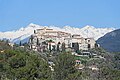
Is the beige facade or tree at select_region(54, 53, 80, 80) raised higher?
the beige facade

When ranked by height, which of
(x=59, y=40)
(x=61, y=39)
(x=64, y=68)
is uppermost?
(x=61, y=39)

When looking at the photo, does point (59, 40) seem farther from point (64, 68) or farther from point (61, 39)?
point (64, 68)

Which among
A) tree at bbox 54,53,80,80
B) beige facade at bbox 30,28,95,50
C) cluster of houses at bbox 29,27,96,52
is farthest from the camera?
beige facade at bbox 30,28,95,50

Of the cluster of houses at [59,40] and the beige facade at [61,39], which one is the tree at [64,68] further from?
the beige facade at [61,39]

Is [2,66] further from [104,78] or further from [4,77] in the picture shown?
[104,78]

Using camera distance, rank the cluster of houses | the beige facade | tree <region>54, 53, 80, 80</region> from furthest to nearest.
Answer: the beige facade < the cluster of houses < tree <region>54, 53, 80, 80</region>

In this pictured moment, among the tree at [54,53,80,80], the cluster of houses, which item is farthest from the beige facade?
the tree at [54,53,80,80]

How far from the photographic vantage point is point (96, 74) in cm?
7612

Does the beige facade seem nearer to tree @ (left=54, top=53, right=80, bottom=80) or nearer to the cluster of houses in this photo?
the cluster of houses

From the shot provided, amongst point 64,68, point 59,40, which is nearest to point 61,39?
point 59,40

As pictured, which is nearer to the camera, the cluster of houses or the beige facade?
the cluster of houses

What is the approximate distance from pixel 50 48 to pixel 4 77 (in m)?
91.7

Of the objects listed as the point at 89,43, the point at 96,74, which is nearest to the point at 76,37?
the point at 89,43

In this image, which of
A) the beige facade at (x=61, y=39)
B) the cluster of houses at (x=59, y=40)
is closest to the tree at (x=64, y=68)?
the cluster of houses at (x=59, y=40)
